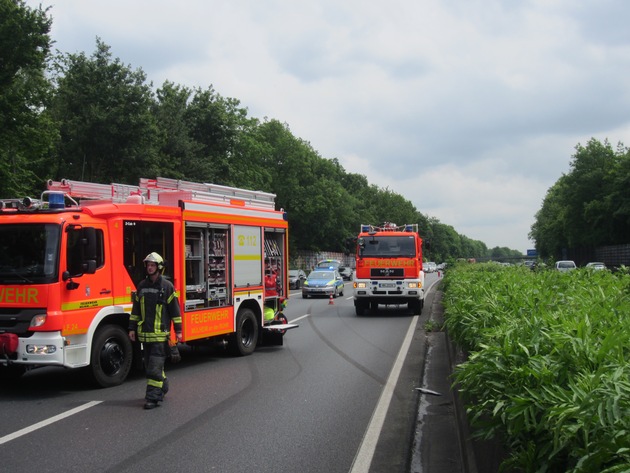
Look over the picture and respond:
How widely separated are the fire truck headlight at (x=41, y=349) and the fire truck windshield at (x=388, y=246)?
14.5 metres

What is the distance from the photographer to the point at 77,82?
98.0 ft

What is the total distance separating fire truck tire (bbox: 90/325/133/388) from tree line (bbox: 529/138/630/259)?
2186 inches

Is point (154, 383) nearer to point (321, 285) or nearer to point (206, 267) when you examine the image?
point (206, 267)

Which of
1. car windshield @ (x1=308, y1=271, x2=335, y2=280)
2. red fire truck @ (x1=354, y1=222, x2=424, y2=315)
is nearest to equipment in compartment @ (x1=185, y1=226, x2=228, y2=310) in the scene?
red fire truck @ (x1=354, y1=222, x2=424, y2=315)

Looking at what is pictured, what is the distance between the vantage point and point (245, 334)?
41.8 feet

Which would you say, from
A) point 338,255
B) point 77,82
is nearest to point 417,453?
point 77,82

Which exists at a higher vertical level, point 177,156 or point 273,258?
point 177,156

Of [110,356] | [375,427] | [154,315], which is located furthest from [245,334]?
[375,427]

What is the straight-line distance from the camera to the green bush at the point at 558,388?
Answer: 288cm

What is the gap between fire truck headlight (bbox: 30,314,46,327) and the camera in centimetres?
845

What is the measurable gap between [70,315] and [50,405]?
1201mm

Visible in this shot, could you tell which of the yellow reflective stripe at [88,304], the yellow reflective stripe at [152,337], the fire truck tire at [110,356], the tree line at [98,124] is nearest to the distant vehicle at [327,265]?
the tree line at [98,124]

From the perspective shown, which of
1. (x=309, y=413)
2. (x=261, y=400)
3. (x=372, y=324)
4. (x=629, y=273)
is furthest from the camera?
(x=372, y=324)

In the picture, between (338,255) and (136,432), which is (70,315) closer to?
(136,432)
